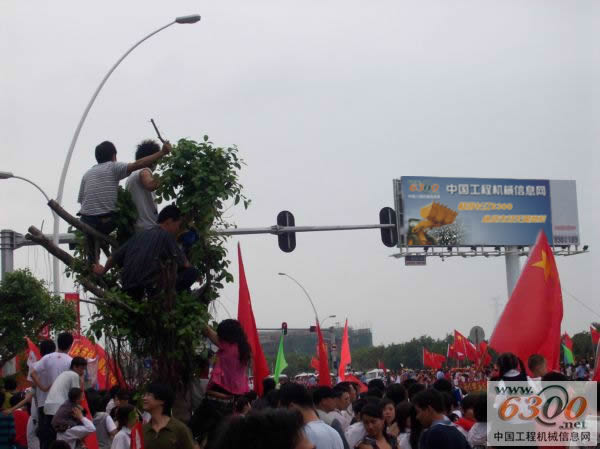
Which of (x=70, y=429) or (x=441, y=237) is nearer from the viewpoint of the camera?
(x=70, y=429)

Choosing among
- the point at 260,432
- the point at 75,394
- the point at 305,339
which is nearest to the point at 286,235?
the point at 75,394

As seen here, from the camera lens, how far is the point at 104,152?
8.54 meters

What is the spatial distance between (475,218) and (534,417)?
146ft

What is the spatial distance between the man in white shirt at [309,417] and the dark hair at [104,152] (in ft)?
9.17

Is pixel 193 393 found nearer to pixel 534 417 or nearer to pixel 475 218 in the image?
pixel 534 417

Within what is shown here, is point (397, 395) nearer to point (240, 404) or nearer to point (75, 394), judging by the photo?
point (240, 404)

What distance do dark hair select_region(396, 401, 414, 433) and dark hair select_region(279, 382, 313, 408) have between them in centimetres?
270

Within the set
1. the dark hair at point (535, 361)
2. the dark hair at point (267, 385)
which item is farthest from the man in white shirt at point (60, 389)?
the dark hair at point (535, 361)

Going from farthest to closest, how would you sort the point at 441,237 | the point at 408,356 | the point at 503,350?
the point at 408,356 → the point at 441,237 → the point at 503,350

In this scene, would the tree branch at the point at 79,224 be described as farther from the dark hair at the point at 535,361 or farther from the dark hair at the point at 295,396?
the dark hair at the point at 535,361

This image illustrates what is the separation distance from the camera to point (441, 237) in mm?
50375

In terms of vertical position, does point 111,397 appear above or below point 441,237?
below

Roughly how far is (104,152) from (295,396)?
9.82 feet

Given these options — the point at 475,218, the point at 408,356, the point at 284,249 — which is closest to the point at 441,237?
the point at 475,218
